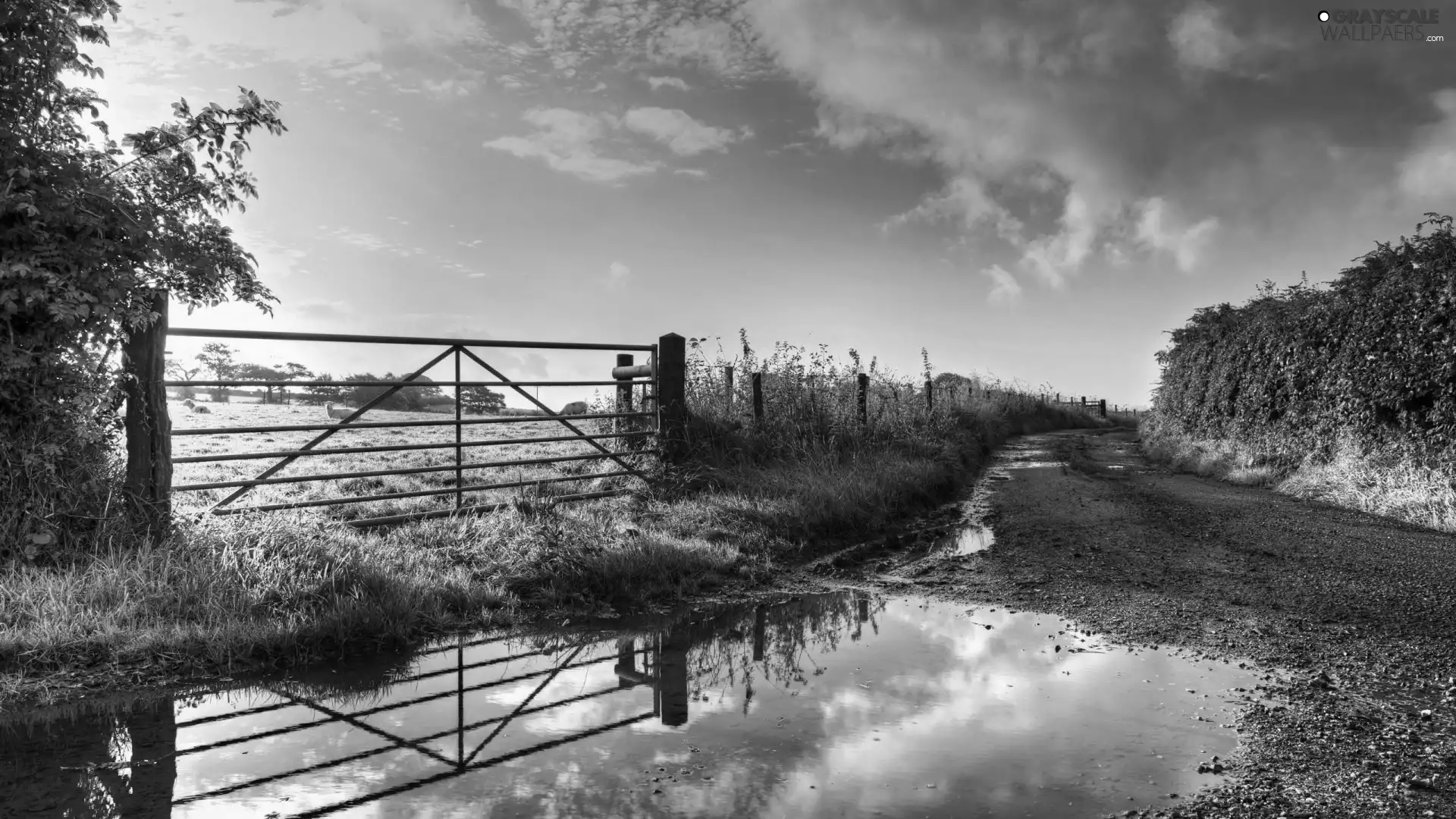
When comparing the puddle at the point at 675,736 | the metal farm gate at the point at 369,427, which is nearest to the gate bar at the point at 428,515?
the metal farm gate at the point at 369,427

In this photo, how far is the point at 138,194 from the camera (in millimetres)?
6031

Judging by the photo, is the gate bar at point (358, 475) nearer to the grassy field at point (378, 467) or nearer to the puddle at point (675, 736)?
the grassy field at point (378, 467)

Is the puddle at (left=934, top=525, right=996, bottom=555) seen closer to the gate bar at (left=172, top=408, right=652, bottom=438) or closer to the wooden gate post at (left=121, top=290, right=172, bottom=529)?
the gate bar at (left=172, top=408, right=652, bottom=438)

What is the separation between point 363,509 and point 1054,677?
6.30m

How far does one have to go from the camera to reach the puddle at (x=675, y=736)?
295 centimetres

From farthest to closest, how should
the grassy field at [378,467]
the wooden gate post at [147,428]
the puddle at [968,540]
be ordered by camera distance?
the grassy field at [378,467] → the puddle at [968,540] → the wooden gate post at [147,428]

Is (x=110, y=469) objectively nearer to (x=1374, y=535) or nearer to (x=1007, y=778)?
(x=1007, y=778)

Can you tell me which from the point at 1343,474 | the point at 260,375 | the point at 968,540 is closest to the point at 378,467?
the point at 260,375

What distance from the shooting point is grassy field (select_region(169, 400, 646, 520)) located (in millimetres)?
7723

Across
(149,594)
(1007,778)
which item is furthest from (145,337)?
(1007,778)

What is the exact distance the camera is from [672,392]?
10.0 m

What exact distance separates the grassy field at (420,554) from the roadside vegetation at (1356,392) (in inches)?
203

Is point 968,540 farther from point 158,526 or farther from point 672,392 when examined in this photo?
point 158,526

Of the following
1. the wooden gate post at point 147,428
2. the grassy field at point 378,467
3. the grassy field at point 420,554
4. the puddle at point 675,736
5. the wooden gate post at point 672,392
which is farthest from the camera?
the wooden gate post at point 672,392
